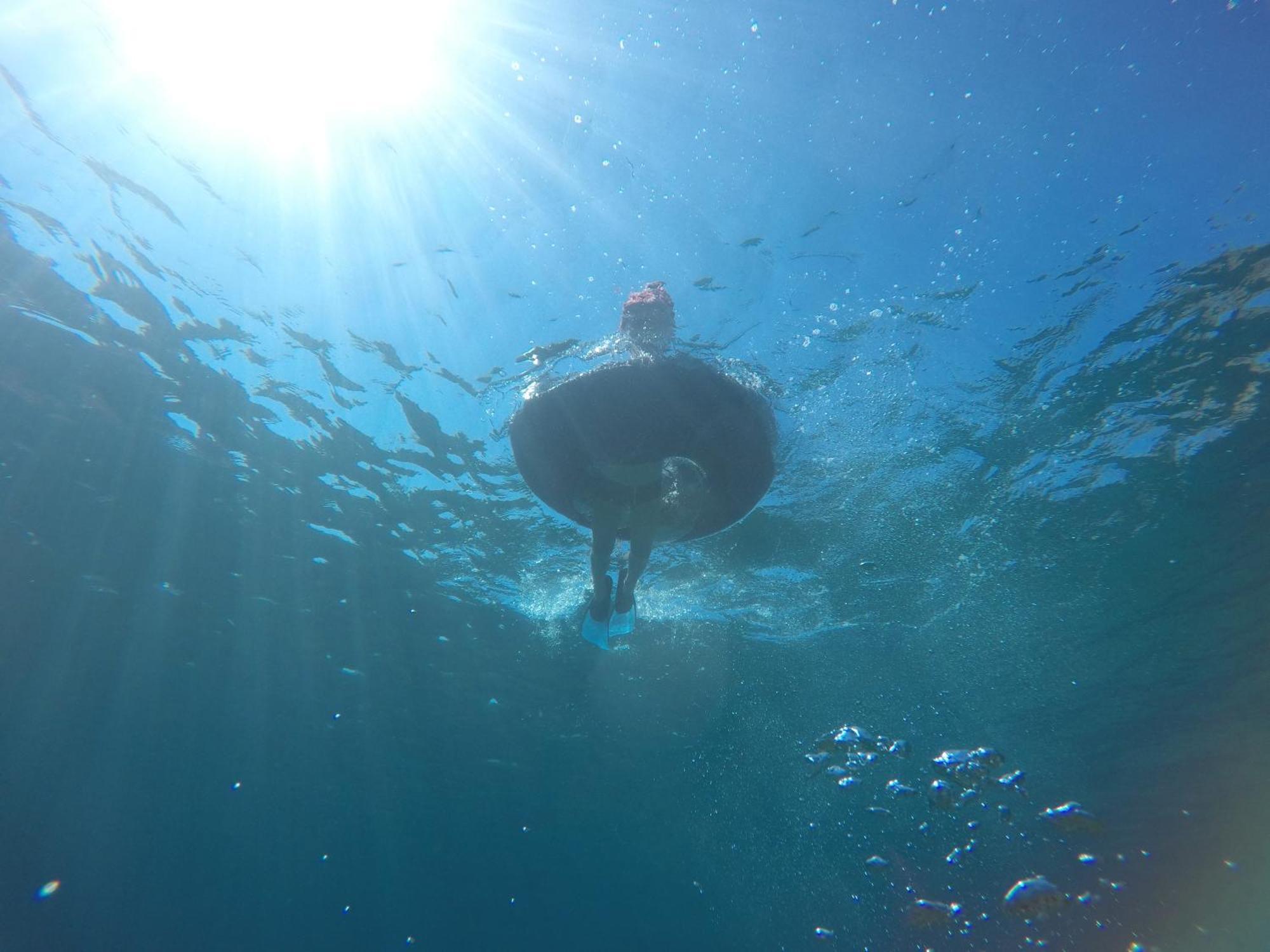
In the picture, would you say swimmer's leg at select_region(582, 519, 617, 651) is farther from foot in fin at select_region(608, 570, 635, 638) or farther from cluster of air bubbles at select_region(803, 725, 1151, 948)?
cluster of air bubbles at select_region(803, 725, 1151, 948)

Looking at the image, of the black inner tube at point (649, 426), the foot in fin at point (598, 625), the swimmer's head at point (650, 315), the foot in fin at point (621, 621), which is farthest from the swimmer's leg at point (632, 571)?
the swimmer's head at point (650, 315)

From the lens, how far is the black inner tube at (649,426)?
653 centimetres

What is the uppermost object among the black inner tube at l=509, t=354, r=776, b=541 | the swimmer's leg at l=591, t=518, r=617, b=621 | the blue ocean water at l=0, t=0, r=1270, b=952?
the blue ocean water at l=0, t=0, r=1270, b=952

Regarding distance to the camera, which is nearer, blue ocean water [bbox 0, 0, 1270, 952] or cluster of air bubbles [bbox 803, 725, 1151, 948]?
blue ocean water [bbox 0, 0, 1270, 952]

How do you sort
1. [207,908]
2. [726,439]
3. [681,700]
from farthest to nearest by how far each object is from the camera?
1. [207,908]
2. [681,700]
3. [726,439]

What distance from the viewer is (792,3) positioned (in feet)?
19.8

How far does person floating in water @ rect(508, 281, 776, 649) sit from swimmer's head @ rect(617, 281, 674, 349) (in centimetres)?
2

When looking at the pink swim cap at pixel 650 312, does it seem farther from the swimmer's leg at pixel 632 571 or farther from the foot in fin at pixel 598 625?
the foot in fin at pixel 598 625

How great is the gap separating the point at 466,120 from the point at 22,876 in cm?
4174

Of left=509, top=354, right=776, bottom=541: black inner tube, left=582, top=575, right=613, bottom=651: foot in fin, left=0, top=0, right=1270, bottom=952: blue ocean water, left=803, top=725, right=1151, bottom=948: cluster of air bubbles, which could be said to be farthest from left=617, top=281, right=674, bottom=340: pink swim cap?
left=803, top=725, right=1151, bottom=948: cluster of air bubbles

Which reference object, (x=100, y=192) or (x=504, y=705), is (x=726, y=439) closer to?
(x=100, y=192)

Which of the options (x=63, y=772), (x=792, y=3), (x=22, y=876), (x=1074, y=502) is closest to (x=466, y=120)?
(x=792, y=3)

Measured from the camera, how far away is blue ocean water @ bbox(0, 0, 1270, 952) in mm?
6742

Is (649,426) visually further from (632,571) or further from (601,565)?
(632,571)
